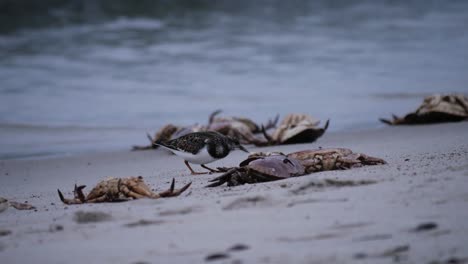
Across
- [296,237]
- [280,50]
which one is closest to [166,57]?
[280,50]

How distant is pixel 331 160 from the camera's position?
5457 millimetres

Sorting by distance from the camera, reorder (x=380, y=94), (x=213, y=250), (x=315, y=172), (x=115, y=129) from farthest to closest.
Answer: (x=380, y=94) < (x=115, y=129) < (x=315, y=172) < (x=213, y=250)

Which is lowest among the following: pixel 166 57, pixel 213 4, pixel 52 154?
pixel 52 154

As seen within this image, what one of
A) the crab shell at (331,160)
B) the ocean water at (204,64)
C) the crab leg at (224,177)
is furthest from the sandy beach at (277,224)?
the ocean water at (204,64)

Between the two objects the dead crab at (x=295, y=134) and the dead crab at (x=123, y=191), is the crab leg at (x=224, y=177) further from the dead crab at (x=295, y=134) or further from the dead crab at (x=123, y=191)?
the dead crab at (x=295, y=134)

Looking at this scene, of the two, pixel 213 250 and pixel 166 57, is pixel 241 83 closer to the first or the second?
pixel 166 57

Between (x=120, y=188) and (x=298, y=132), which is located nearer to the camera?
(x=120, y=188)

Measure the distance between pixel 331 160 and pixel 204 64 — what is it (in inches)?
400

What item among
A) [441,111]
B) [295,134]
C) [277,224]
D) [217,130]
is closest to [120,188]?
[277,224]

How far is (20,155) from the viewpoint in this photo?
8.75 metres

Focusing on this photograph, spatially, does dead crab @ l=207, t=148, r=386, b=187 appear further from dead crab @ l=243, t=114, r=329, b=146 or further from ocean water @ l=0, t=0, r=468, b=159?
ocean water @ l=0, t=0, r=468, b=159

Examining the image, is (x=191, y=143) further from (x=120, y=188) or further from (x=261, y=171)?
(x=120, y=188)

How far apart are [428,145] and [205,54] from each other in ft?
33.2

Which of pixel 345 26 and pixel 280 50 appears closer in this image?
pixel 280 50
